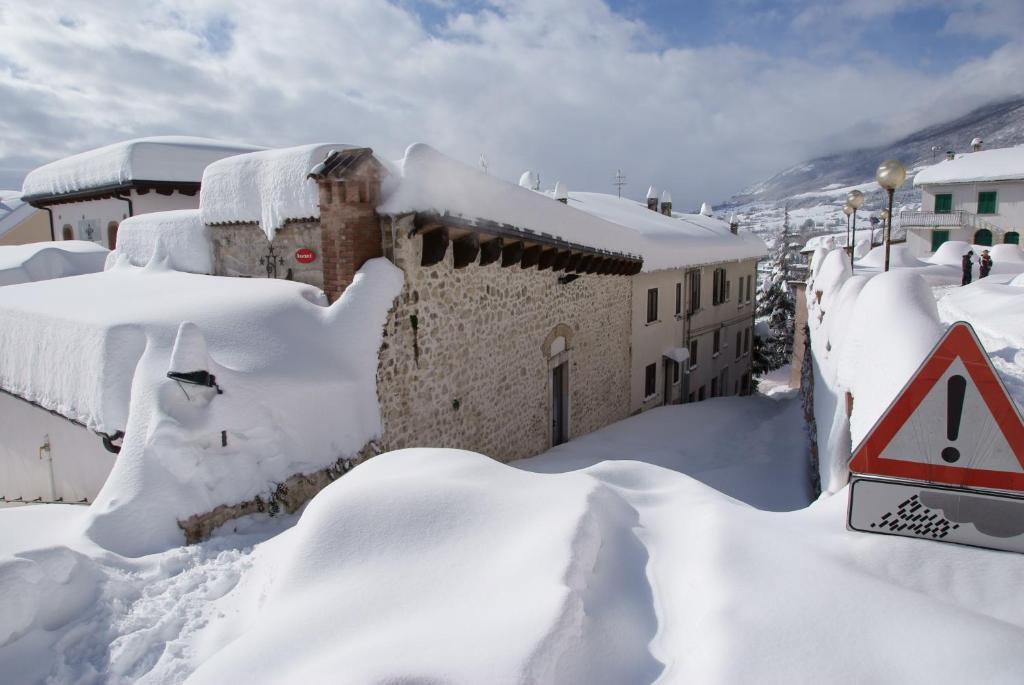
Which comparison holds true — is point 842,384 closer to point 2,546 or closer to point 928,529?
point 928,529

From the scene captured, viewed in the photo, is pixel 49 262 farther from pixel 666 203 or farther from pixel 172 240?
pixel 666 203

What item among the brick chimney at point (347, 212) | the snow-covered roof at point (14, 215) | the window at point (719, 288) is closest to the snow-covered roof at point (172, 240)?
the brick chimney at point (347, 212)

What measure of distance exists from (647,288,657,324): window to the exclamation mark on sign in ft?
43.6

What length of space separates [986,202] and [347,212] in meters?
33.8

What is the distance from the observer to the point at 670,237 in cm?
1658

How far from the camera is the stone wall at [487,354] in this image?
7.02 metres

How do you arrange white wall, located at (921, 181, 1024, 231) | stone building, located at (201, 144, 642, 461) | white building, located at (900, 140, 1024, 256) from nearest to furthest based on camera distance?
stone building, located at (201, 144, 642, 461) → white wall, located at (921, 181, 1024, 231) → white building, located at (900, 140, 1024, 256)

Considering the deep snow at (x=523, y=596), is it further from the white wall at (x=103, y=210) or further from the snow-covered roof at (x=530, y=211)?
the white wall at (x=103, y=210)

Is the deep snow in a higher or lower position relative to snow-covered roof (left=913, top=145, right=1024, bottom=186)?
lower

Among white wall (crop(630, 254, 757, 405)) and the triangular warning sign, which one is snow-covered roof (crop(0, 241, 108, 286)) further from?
the triangular warning sign

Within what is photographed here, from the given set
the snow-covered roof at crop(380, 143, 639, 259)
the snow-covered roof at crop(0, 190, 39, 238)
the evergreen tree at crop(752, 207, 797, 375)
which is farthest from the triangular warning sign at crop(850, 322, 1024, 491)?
the evergreen tree at crop(752, 207, 797, 375)

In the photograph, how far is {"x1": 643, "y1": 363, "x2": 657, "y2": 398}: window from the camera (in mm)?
15852

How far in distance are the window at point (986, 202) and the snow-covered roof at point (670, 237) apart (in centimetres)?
1354

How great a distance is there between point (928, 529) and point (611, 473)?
2.24m
